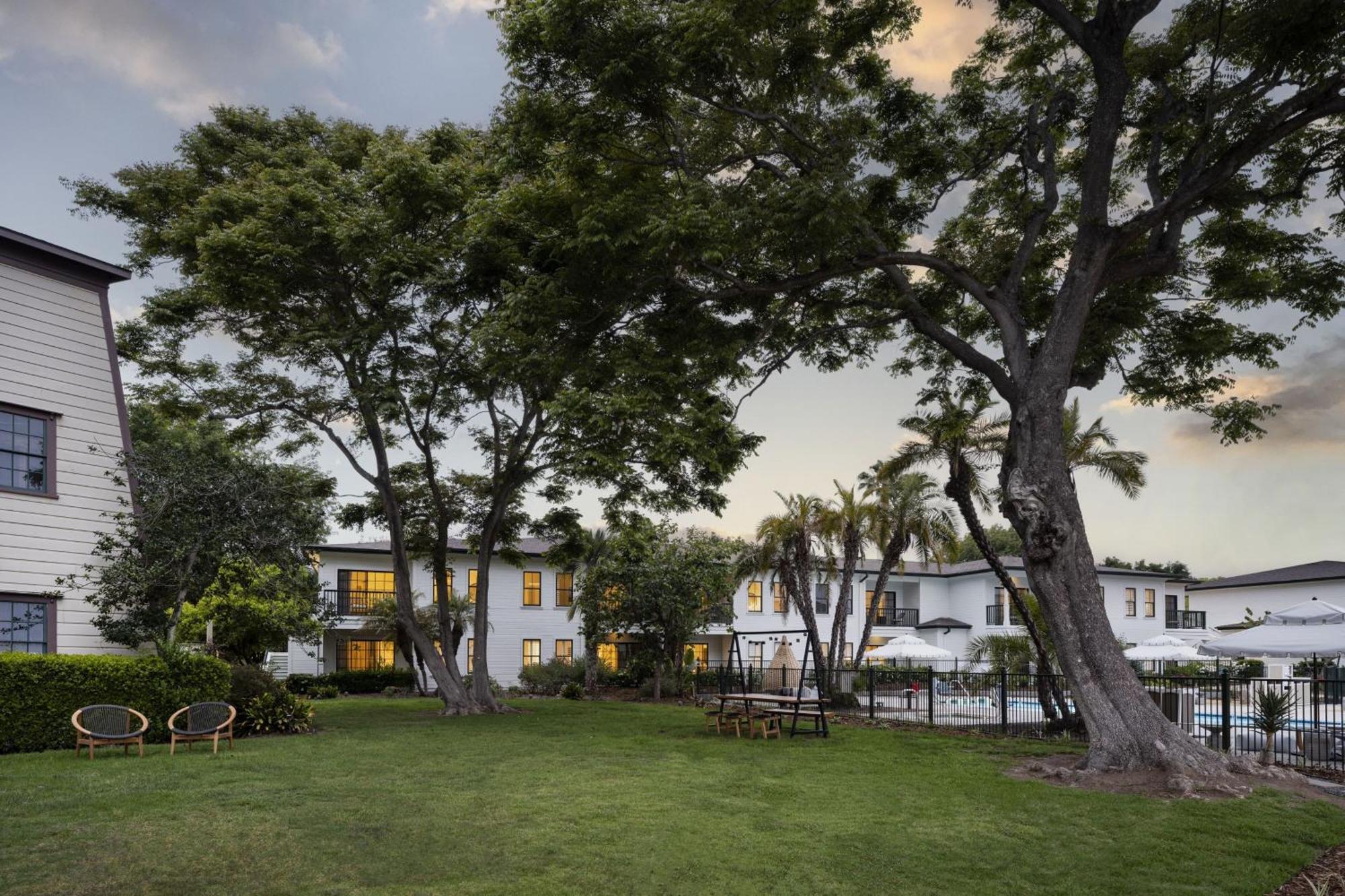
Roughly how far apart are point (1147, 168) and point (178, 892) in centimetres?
1590

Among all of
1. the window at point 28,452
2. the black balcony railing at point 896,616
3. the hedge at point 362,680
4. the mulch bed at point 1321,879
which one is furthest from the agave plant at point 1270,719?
the black balcony railing at point 896,616

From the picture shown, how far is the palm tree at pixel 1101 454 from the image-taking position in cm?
2158

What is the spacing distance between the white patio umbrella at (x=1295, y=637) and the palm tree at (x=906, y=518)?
380 inches

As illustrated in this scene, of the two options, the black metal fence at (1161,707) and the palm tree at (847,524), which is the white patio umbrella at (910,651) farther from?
the palm tree at (847,524)

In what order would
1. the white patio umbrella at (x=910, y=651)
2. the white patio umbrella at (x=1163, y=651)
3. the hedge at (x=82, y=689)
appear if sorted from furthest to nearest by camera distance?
the white patio umbrella at (x=910, y=651) < the white patio umbrella at (x=1163, y=651) < the hedge at (x=82, y=689)

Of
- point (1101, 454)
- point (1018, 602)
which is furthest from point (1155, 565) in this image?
point (1018, 602)

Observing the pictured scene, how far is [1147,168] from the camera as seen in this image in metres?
14.8

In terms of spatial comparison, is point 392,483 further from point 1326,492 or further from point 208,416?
point 1326,492

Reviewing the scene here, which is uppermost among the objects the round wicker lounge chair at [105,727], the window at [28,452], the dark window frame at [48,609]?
the window at [28,452]

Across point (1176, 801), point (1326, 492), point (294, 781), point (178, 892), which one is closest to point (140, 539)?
point (294, 781)

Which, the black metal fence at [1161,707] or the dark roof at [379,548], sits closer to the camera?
the black metal fence at [1161,707]

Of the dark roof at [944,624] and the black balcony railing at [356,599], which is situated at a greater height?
the black balcony railing at [356,599]

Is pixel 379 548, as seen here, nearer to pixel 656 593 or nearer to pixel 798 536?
pixel 656 593

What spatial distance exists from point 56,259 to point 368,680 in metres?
21.6
